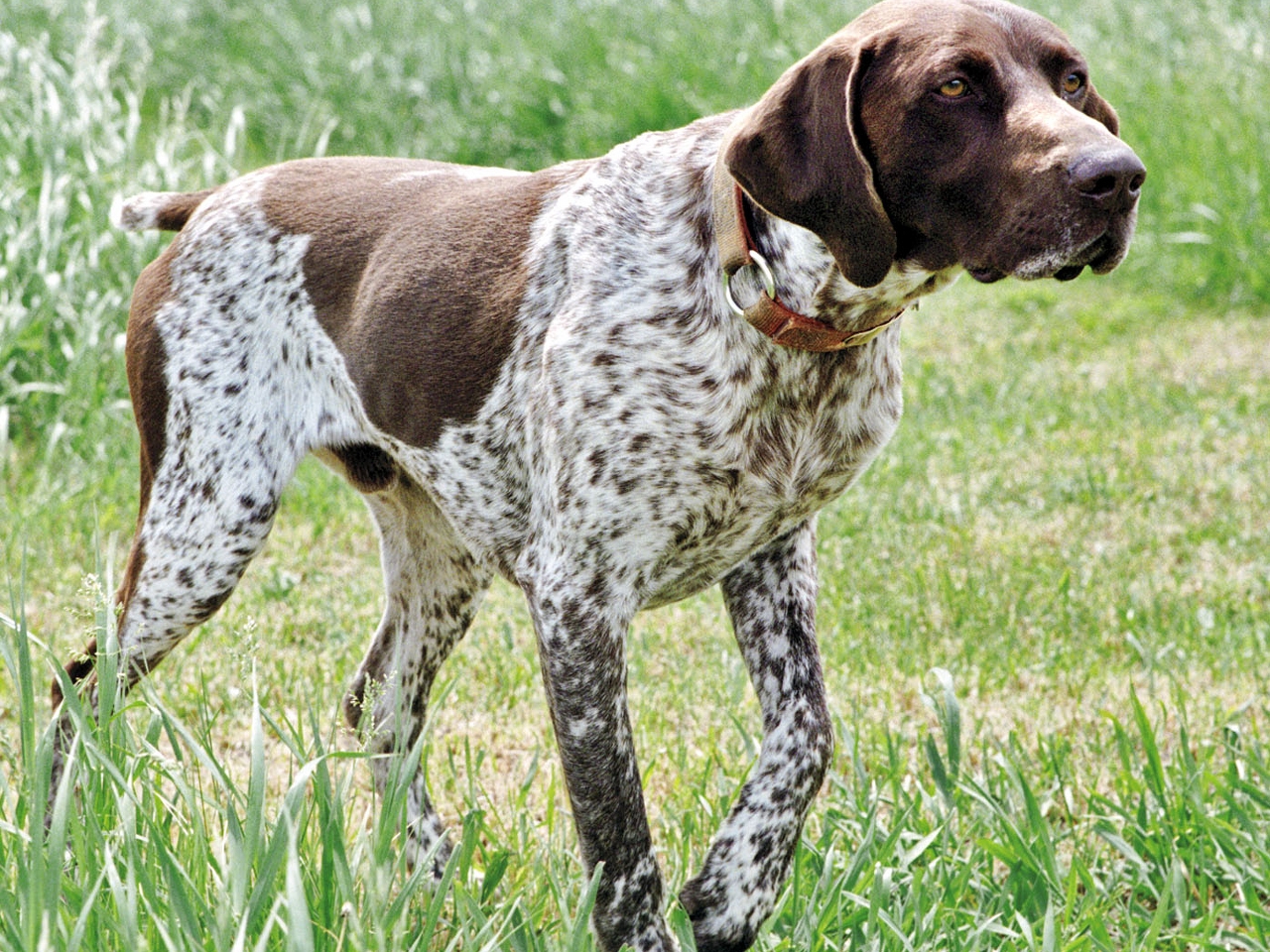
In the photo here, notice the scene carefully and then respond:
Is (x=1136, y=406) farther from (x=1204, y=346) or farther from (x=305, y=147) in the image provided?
(x=305, y=147)

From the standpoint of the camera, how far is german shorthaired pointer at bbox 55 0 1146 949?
2.60 metres

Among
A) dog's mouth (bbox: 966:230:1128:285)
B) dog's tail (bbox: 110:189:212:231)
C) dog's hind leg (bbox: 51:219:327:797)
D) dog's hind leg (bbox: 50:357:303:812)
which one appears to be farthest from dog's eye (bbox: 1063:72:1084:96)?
dog's tail (bbox: 110:189:212:231)

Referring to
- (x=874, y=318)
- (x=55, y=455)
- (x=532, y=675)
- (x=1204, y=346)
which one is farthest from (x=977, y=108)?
(x=1204, y=346)

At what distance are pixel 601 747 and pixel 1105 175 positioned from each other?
4.12 feet

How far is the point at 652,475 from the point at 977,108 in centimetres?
79

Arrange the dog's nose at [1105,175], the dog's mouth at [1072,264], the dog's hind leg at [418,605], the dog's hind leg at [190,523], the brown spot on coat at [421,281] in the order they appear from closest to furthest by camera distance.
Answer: the dog's nose at [1105,175], the dog's mouth at [1072,264], the brown spot on coat at [421,281], the dog's hind leg at [190,523], the dog's hind leg at [418,605]

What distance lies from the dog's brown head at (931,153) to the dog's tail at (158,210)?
5.14 feet

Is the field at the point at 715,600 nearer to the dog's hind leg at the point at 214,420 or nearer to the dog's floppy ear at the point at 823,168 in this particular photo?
the dog's hind leg at the point at 214,420

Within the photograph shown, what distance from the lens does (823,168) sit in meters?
2.58

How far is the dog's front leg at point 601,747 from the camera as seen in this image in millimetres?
2852

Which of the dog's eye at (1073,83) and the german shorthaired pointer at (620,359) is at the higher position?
the dog's eye at (1073,83)

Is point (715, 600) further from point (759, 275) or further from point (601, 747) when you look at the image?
point (759, 275)

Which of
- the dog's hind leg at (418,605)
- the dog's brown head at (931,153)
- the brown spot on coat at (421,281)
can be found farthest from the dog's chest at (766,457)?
the dog's hind leg at (418,605)

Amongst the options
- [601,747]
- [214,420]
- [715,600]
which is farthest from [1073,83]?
[715,600]
